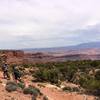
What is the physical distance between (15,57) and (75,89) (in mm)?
102711

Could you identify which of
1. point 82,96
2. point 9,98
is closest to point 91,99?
point 82,96

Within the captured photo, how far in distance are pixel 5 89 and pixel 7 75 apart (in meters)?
8.30

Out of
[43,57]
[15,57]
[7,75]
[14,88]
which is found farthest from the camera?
[43,57]

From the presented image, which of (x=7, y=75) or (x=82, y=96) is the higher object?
(x=7, y=75)

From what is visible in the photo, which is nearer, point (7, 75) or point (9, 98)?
point (9, 98)

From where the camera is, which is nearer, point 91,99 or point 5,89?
point 5,89

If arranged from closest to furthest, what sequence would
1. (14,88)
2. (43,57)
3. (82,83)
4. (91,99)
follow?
(14,88), (91,99), (82,83), (43,57)

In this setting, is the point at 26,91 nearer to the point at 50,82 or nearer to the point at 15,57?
the point at 50,82

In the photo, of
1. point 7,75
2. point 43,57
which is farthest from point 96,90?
point 43,57

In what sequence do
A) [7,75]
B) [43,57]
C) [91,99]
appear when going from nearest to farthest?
[91,99]
[7,75]
[43,57]

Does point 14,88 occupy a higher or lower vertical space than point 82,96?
higher

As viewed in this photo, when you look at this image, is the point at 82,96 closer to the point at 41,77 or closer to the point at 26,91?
the point at 26,91

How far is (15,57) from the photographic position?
13388 centimetres

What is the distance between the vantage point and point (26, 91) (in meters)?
22.5
